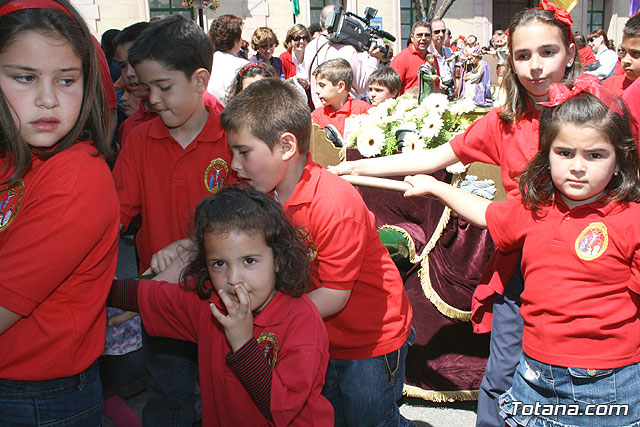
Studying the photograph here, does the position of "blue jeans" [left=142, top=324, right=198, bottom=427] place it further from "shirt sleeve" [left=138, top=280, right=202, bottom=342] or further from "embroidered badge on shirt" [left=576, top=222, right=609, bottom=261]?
"embroidered badge on shirt" [left=576, top=222, right=609, bottom=261]

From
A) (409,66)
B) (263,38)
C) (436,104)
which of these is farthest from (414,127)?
(263,38)

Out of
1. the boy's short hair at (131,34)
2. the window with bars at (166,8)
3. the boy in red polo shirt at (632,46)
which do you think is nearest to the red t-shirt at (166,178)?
the boy's short hair at (131,34)

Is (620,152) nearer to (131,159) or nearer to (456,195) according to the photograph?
(456,195)

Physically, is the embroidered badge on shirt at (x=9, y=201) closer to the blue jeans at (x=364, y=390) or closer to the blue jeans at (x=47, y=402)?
the blue jeans at (x=47, y=402)

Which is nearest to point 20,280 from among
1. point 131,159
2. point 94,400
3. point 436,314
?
point 94,400

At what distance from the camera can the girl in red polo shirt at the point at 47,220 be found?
4.41 feet

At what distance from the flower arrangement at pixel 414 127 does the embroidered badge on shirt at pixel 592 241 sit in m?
1.57

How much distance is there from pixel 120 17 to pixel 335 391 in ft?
51.8

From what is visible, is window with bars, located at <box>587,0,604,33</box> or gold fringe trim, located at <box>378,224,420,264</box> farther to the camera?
window with bars, located at <box>587,0,604,33</box>

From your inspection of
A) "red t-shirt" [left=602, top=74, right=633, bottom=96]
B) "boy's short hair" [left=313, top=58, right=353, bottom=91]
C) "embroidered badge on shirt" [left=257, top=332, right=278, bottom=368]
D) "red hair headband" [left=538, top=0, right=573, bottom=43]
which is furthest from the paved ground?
"boy's short hair" [left=313, top=58, right=353, bottom=91]

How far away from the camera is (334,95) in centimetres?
536

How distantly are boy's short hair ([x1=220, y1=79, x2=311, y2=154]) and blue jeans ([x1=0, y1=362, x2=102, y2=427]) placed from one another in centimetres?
87

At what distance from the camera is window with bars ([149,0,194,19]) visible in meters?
16.6

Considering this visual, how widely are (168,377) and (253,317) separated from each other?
801 mm
